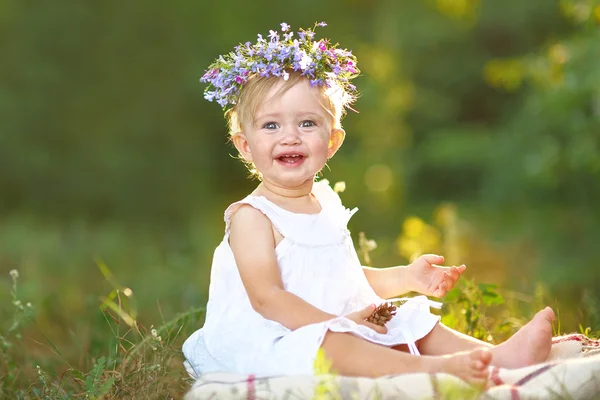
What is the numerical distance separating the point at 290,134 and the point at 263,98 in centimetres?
15

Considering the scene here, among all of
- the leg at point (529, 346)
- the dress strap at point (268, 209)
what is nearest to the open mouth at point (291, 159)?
the dress strap at point (268, 209)

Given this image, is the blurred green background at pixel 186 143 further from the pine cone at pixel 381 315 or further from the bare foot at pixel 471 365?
the bare foot at pixel 471 365

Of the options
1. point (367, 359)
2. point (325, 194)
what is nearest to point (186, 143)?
point (325, 194)

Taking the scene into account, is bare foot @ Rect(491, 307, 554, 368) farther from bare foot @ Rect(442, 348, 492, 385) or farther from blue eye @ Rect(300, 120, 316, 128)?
blue eye @ Rect(300, 120, 316, 128)

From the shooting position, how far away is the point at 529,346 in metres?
2.59

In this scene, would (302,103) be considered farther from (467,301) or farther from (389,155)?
(389,155)

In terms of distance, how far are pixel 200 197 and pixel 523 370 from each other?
10133 mm

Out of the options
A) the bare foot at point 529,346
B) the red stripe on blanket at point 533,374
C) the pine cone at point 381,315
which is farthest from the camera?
the pine cone at point 381,315

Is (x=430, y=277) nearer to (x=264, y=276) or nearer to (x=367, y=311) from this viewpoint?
(x=367, y=311)

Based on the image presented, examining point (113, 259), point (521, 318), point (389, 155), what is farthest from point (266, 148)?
point (389, 155)

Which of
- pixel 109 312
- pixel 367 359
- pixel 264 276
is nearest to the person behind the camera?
pixel 367 359

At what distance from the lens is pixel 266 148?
2.75 m

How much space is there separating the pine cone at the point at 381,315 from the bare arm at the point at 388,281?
0.26 meters

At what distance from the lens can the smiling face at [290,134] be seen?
9.00 ft
